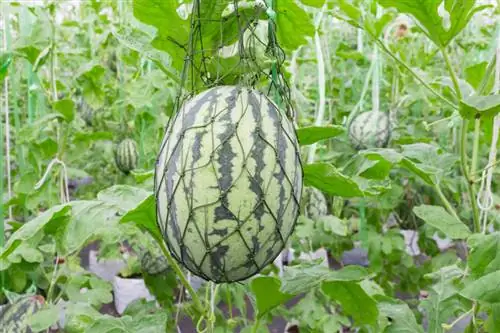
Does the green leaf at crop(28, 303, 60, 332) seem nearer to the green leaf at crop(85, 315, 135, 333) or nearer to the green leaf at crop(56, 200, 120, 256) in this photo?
the green leaf at crop(85, 315, 135, 333)

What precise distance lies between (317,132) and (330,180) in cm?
12

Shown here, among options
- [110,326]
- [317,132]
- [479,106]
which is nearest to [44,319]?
[110,326]

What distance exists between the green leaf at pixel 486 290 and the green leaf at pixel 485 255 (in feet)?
0.31

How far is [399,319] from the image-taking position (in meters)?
1.69

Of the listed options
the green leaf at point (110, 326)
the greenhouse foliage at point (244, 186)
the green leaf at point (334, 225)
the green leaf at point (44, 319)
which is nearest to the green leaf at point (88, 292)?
the greenhouse foliage at point (244, 186)

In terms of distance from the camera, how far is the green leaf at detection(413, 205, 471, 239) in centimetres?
169

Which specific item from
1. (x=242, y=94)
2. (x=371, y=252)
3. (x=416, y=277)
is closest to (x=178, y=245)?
(x=242, y=94)

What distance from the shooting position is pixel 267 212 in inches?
44.6

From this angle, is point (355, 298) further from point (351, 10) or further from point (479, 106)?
point (351, 10)

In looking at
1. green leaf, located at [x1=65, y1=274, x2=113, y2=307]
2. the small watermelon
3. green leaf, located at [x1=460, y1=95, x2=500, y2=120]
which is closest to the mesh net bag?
green leaf, located at [x1=460, y1=95, x2=500, y2=120]

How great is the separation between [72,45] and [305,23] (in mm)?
4008

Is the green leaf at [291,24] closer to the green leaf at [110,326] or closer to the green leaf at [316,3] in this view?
the green leaf at [316,3]

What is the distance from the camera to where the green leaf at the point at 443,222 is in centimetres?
169

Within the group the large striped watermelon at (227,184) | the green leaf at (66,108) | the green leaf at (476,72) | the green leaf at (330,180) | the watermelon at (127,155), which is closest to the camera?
the large striped watermelon at (227,184)
